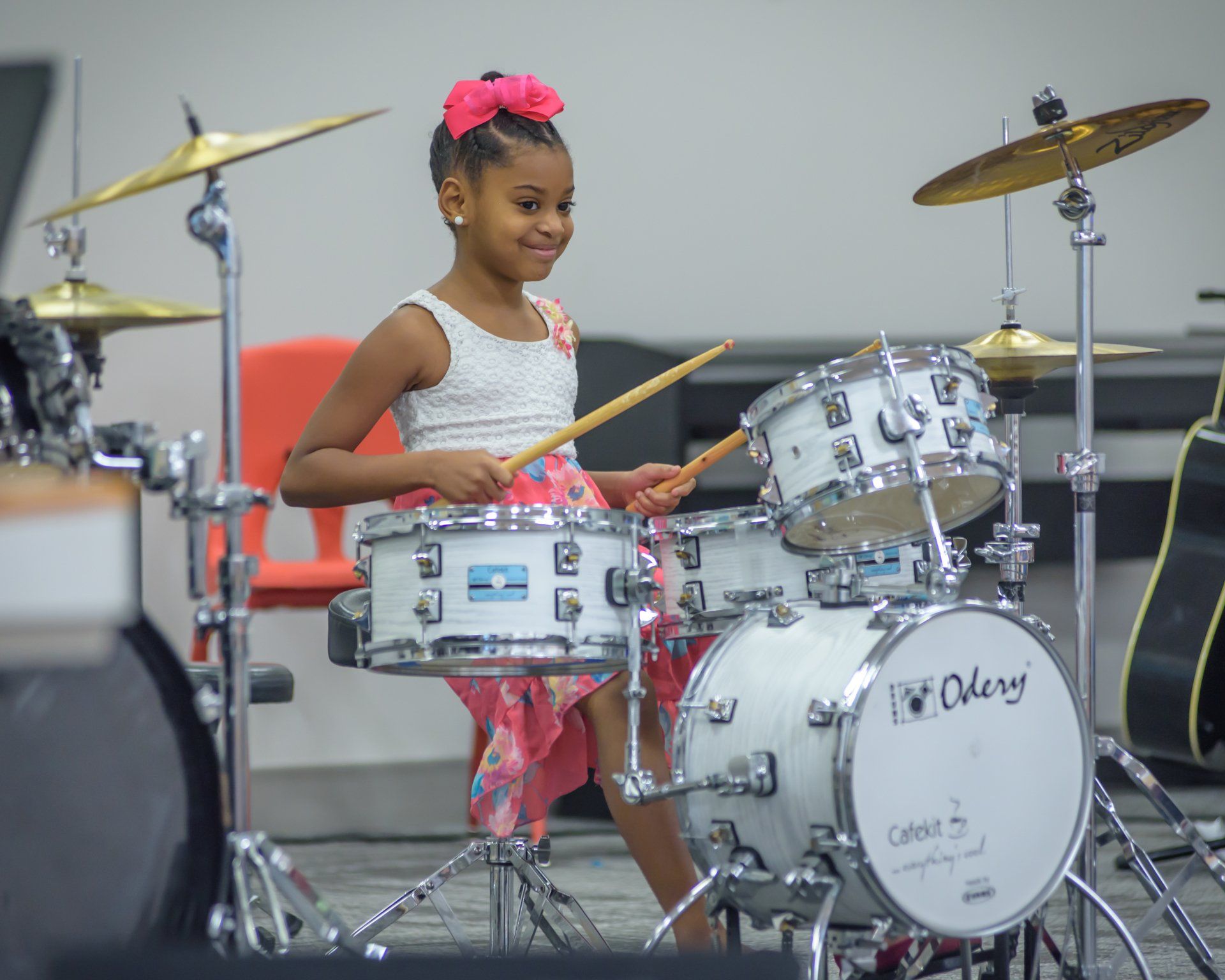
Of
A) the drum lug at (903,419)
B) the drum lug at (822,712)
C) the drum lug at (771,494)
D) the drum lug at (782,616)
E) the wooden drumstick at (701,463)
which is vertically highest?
the drum lug at (903,419)

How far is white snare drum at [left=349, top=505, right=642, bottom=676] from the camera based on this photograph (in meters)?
1.28

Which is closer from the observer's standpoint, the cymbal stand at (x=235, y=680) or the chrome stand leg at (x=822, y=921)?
the cymbal stand at (x=235, y=680)

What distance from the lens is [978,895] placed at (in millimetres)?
1269

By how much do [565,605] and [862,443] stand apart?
1.05 feet

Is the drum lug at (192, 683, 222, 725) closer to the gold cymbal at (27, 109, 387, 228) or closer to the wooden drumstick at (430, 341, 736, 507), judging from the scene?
the wooden drumstick at (430, 341, 736, 507)

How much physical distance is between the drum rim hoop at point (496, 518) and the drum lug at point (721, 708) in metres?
0.20

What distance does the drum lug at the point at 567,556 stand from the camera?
1.30m

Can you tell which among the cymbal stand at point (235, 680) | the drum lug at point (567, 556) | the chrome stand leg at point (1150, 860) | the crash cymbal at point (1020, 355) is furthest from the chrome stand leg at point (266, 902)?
the crash cymbal at point (1020, 355)

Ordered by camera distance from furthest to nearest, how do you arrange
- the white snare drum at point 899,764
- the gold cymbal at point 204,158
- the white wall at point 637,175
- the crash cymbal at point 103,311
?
the white wall at point 637,175 → the crash cymbal at point 103,311 → the white snare drum at point 899,764 → the gold cymbal at point 204,158

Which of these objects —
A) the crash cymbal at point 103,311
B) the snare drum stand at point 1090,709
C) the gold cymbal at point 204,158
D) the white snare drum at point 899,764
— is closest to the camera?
the gold cymbal at point 204,158

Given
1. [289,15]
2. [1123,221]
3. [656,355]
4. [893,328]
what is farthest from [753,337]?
[289,15]

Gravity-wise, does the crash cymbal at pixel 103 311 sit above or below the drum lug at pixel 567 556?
above

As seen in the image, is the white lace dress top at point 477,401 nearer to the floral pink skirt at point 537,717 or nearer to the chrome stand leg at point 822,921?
the floral pink skirt at point 537,717

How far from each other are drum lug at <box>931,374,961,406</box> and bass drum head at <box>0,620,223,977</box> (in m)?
0.74
